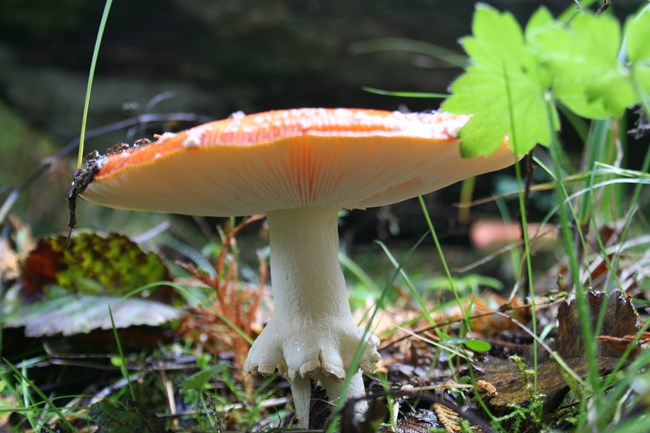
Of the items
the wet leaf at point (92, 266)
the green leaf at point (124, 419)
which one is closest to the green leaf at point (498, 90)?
the green leaf at point (124, 419)

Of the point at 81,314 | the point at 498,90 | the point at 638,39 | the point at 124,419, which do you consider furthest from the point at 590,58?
the point at 81,314

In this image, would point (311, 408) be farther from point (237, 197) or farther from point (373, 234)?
point (373, 234)

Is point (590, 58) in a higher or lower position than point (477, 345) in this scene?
higher

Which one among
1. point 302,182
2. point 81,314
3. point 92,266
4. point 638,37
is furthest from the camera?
point 92,266

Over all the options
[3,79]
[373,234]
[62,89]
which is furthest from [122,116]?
[373,234]

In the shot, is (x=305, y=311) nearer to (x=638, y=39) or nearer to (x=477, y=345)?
(x=477, y=345)
